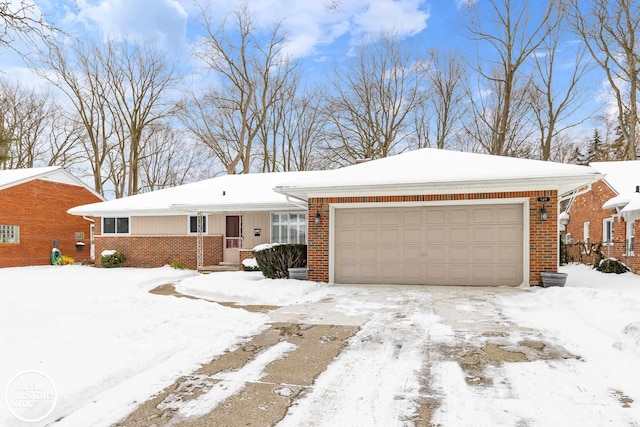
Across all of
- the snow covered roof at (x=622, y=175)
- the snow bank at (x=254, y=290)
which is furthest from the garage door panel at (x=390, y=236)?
the snow covered roof at (x=622, y=175)

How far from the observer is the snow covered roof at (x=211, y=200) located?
15312mm

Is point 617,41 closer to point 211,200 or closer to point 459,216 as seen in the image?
point 459,216

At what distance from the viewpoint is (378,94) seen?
25.2 m

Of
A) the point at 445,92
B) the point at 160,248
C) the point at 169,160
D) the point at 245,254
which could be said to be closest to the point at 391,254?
the point at 245,254

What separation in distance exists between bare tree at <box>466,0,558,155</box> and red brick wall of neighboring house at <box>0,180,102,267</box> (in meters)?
23.7

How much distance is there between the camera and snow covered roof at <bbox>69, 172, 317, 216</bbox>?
15.3m

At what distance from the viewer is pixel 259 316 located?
22.9 feet

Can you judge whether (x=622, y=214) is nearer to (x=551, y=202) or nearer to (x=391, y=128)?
(x=551, y=202)

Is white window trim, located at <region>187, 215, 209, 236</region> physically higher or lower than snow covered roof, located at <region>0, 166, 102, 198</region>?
lower

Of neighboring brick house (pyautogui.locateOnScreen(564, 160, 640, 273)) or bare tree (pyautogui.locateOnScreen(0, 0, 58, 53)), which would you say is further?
neighboring brick house (pyautogui.locateOnScreen(564, 160, 640, 273))

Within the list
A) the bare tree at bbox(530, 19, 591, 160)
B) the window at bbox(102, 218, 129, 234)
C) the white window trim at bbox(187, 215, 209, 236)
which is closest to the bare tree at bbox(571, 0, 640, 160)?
the bare tree at bbox(530, 19, 591, 160)

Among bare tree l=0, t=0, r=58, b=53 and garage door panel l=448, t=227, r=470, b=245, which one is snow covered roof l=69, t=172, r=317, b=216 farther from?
bare tree l=0, t=0, r=58, b=53

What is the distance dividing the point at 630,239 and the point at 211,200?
52.1 ft

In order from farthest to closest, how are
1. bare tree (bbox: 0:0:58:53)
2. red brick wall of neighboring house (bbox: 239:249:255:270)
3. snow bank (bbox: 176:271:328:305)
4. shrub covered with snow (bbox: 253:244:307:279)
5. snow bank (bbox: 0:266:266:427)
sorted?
1. red brick wall of neighboring house (bbox: 239:249:255:270)
2. shrub covered with snow (bbox: 253:244:307:279)
3. snow bank (bbox: 176:271:328:305)
4. bare tree (bbox: 0:0:58:53)
5. snow bank (bbox: 0:266:266:427)
